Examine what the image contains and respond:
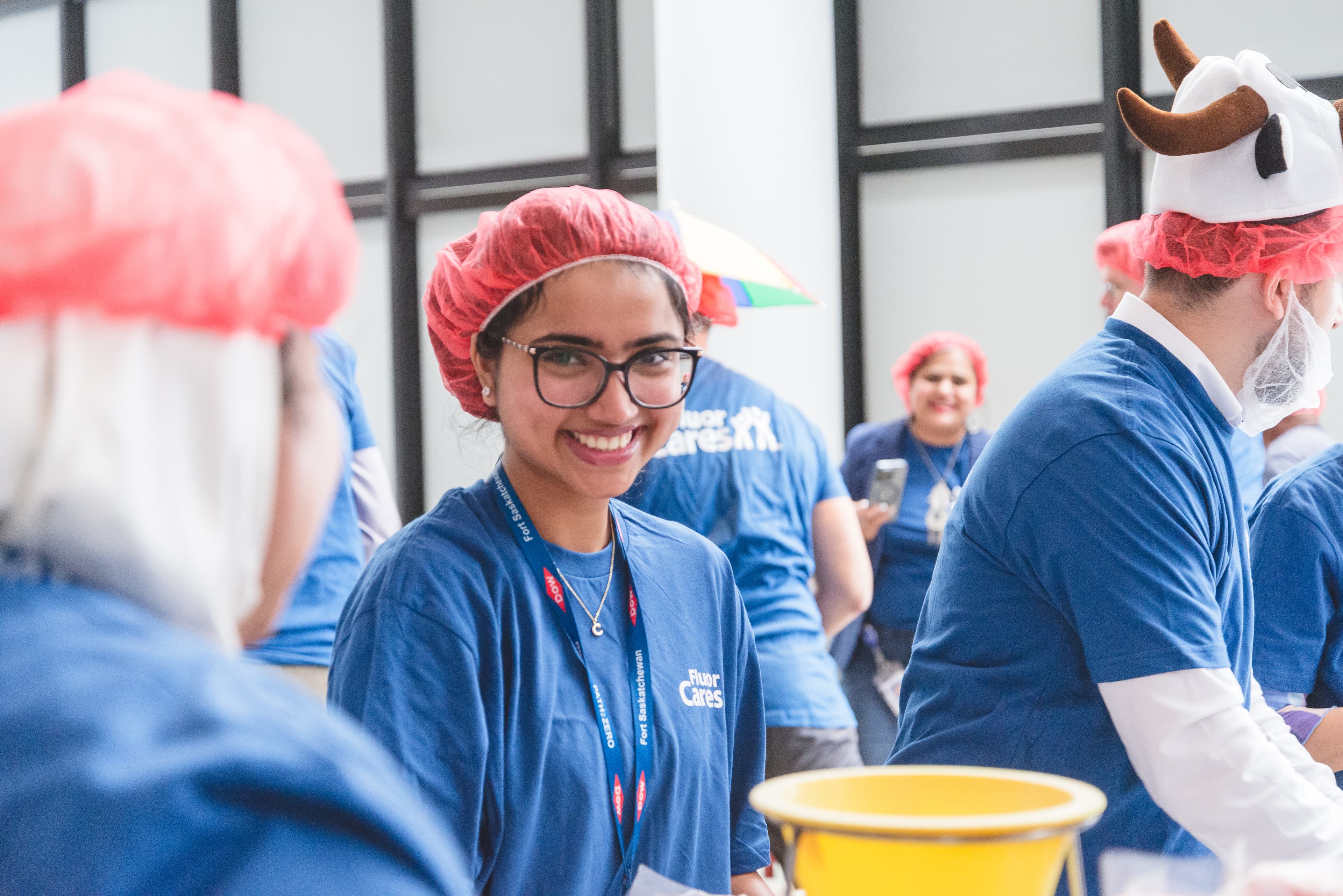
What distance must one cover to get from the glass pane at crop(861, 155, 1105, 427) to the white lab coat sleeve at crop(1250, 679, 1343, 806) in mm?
3666

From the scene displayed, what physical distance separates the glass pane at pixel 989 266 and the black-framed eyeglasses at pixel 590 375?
373 centimetres

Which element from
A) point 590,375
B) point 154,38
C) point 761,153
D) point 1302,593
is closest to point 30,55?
point 154,38

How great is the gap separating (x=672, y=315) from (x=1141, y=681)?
2.26 ft

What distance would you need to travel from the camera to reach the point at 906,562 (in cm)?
378

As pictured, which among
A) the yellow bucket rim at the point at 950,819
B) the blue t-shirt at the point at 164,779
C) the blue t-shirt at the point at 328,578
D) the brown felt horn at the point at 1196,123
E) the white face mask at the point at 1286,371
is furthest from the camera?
the blue t-shirt at the point at 328,578

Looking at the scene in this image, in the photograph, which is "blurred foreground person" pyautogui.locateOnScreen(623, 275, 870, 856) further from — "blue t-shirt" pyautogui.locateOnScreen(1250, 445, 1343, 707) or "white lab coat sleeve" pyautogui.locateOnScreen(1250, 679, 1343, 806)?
"white lab coat sleeve" pyautogui.locateOnScreen(1250, 679, 1343, 806)

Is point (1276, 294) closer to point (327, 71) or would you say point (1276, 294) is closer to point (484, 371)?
point (484, 371)

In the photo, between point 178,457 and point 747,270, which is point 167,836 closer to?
point 178,457

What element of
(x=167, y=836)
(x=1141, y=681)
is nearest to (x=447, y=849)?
(x=167, y=836)

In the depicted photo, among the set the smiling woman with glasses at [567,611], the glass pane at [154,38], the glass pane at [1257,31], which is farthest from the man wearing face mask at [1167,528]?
the glass pane at [154,38]

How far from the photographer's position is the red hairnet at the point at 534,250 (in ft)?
5.00

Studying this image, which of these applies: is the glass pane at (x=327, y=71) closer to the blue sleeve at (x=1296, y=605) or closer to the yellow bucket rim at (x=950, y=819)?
the blue sleeve at (x=1296, y=605)

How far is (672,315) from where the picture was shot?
1579 mm

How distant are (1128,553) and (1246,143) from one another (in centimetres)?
56
